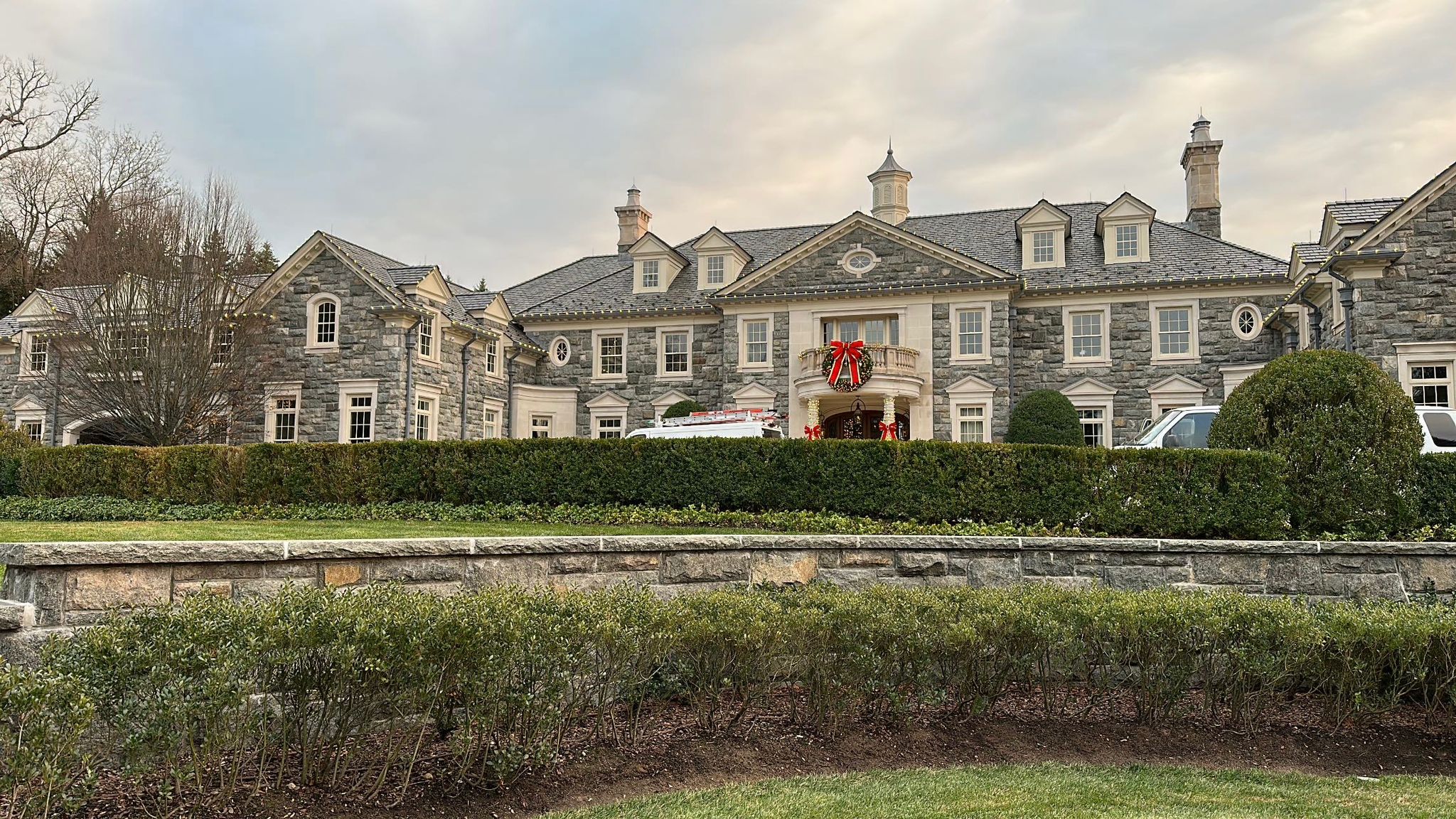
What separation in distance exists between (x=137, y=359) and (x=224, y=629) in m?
20.9

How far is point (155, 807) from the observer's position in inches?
168

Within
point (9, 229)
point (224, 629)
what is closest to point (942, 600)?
point (224, 629)

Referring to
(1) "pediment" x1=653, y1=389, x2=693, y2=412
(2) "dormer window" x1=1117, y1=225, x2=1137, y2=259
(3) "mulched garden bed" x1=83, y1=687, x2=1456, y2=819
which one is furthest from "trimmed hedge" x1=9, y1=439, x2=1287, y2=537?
(2) "dormer window" x1=1117, y1=225, x2=1137, y2=259

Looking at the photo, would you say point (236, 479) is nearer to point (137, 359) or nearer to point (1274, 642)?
point (137, 359)

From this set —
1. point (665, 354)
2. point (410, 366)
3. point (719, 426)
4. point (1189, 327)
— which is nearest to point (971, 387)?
point (1189, 327)

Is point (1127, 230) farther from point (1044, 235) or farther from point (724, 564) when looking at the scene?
point (724, 564)

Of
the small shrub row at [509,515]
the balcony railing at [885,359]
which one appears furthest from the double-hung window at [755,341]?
the small shrub row at [509,515]

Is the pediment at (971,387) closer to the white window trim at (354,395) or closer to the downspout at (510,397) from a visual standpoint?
the downspout at (510,397)

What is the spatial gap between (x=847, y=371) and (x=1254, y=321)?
34.6ft

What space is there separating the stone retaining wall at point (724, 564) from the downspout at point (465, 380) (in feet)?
65.3

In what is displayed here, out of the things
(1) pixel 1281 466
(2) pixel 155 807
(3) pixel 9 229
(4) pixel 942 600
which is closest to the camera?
(2) pixel 155 807

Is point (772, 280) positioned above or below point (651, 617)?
above

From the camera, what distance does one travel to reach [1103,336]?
25906mm

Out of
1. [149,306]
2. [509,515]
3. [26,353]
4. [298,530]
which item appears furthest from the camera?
[26,353]
